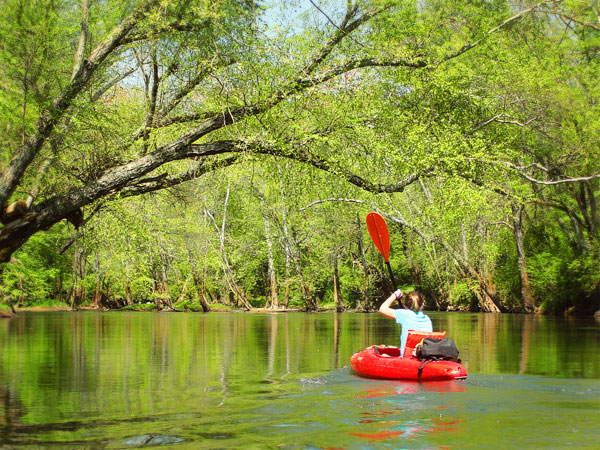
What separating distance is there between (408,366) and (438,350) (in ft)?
1.74

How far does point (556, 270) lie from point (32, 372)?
2647 cm

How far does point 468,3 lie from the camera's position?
25953 mm

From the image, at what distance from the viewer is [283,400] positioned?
971cm

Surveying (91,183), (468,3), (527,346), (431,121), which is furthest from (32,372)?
(468,3)

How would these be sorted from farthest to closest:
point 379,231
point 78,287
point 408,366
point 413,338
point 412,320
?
point 78,287, point 379,231, point 412,320, point 413,338, point 408,366

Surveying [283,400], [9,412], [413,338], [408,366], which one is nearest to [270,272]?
[413,338]

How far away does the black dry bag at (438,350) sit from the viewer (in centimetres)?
1127

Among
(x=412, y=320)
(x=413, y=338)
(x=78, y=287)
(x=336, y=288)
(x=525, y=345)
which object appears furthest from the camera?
(x=78, y=287)

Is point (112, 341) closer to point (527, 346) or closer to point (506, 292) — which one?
point (527, 346)

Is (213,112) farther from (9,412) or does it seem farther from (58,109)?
(9,412)

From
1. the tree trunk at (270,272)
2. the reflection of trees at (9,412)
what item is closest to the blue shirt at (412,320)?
the reflection of trees at (9,412)

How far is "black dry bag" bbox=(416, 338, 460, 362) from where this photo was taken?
11266mm

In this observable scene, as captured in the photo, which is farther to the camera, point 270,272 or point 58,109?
point 270,272

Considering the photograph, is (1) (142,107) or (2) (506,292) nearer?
(1) (142,107)
